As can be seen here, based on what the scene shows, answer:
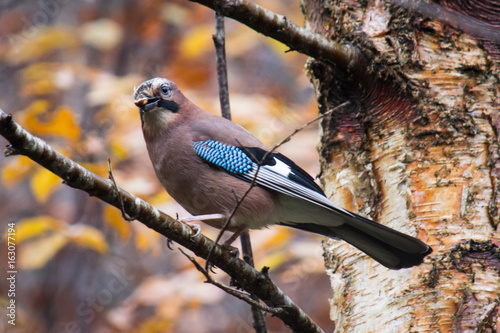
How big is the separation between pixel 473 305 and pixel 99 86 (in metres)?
4.63

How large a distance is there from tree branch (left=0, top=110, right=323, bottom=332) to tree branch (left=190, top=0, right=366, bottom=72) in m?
0.99

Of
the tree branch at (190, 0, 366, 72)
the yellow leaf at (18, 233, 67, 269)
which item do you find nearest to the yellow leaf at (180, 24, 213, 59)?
the yellow leaf at (18, 233, 67, 269)

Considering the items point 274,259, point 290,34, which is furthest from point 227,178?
point 274,259

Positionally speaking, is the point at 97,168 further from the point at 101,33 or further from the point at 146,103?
the point at 101,33

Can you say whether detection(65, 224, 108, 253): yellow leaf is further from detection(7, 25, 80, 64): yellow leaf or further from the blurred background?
detection(7, 25, 80, 64): yellow leaf

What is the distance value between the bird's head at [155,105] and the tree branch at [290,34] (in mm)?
1076

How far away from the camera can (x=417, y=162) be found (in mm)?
2684

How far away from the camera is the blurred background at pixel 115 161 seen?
5078 mm

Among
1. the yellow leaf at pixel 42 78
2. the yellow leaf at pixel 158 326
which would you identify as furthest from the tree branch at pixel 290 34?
the yellow leaf at pixel 42 78

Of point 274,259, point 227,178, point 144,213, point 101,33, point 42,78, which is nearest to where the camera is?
point 144,213

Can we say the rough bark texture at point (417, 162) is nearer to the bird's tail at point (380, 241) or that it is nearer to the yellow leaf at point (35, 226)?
the bird's tail at point (380, 241)

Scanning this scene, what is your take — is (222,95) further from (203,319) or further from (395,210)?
Result: (203,319)

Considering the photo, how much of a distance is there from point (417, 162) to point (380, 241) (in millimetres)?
429

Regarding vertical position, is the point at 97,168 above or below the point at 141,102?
above
